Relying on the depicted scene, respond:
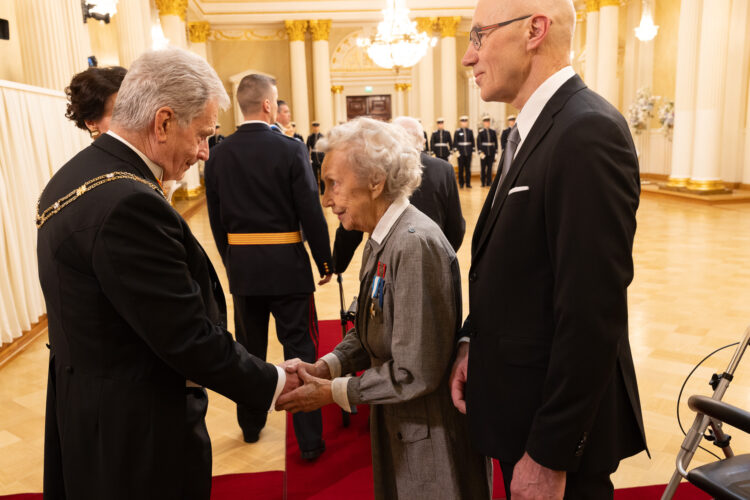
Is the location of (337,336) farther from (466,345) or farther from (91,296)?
(91,296)

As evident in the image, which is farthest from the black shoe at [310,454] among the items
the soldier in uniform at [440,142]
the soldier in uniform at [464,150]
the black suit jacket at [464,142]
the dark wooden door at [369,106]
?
the dark wooden door at [369,106]

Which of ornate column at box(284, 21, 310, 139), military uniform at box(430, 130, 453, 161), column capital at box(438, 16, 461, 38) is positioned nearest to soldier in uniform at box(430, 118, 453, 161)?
military uniform at box(430, 130, 453, 161)

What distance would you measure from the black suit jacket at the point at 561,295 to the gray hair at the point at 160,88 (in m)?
0.79

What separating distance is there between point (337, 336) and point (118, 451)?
335 centimetres

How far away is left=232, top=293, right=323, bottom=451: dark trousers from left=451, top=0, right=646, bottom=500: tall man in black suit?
5.89 ft

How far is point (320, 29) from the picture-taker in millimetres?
19453

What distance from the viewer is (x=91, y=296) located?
1379 millimetres

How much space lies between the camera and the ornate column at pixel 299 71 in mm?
19422

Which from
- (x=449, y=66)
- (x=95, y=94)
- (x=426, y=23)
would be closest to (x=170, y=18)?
(x=426, y=23)

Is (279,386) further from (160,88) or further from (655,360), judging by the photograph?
(655,360)

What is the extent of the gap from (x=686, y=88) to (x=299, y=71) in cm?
1171

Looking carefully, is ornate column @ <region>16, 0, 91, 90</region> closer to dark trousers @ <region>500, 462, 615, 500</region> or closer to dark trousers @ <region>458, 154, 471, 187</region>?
dark trousers @ <region>500, 462, 615, 500</region>

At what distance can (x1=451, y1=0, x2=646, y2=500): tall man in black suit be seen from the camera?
1218 mm

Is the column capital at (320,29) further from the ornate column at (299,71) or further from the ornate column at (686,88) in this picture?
the ornate column at (686,88)
